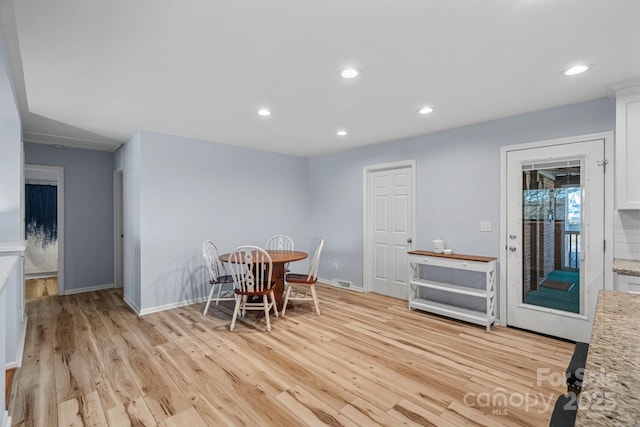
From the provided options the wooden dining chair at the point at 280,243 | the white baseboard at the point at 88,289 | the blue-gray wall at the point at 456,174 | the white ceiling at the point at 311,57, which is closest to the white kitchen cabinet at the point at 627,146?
the white ceiling at the point at 311,57

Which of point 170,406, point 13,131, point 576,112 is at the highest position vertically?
point 576,112

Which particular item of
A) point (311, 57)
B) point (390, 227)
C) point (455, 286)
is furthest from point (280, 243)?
point (311, 57)

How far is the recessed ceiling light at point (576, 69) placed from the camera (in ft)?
7.38

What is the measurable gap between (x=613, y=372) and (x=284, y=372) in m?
2.21

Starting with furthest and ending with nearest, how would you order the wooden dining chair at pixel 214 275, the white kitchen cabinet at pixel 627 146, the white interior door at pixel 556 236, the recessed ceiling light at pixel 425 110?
the wooden dining chair at pixel 214 275, the recessed ceiling light at pixel 425 110, the white interior door at pixel 556 236, the white kitchen cabinet at pixel 627 146

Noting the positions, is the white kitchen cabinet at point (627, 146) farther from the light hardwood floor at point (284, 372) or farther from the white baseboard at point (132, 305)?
the white baseboard at point (132, 305)

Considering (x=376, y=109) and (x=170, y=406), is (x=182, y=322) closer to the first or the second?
(x=170, y=406)

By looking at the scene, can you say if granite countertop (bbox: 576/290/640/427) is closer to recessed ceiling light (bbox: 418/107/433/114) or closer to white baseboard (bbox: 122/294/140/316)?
recessed ceiling light (bbox: 418/107/433/114)

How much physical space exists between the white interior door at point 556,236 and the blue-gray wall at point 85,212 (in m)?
6.05

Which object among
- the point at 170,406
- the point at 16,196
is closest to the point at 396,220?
the point at 170,406

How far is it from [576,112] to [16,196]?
5226mm

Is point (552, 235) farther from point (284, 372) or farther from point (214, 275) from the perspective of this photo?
point (214, 275)

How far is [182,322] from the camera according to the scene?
3.63 metres

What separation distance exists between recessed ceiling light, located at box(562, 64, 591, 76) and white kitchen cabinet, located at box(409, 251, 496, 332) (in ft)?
6.20
